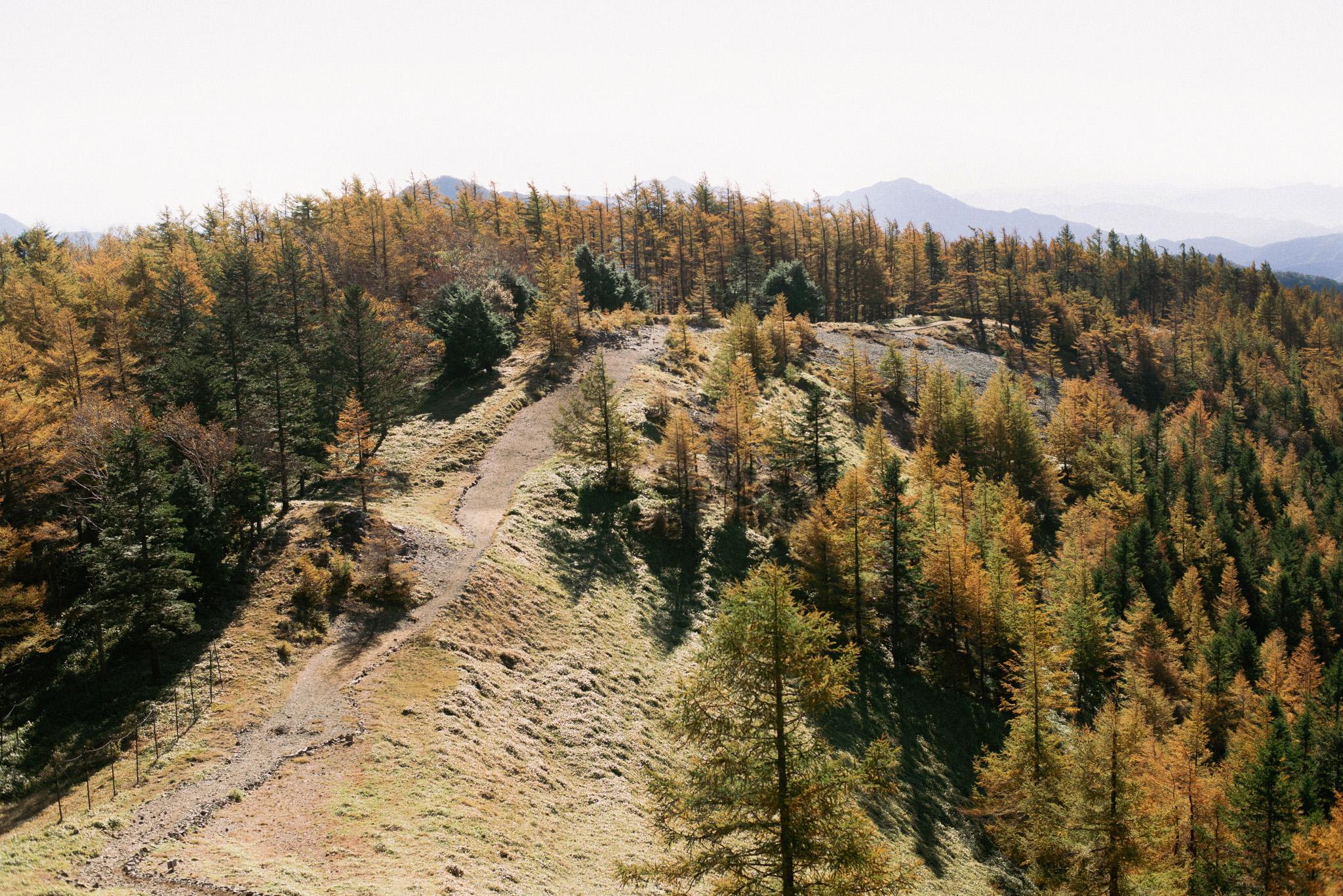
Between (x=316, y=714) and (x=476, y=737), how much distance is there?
563 cm

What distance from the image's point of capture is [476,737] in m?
24.9

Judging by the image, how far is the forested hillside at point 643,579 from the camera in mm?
19625

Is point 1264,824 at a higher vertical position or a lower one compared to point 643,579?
lower

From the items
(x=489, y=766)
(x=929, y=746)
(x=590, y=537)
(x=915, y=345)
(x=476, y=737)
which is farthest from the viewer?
(x=915, y=345)

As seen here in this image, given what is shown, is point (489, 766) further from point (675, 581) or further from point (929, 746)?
point (929, 746)

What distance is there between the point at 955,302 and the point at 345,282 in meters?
98.7

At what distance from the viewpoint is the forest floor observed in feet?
58.6

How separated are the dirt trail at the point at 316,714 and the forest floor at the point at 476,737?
8 centimetres

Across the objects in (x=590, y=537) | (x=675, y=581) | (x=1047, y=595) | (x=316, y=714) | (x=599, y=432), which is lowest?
(x=1047, y=595)

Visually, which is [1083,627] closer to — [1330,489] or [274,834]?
[274,834]

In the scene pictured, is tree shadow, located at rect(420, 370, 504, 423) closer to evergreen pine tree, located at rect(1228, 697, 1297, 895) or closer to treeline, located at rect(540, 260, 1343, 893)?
treeline, located at rect(540, 260, 1343, 893)

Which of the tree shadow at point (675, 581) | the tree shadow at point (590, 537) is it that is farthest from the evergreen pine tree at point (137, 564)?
the tree shadow at point (675, 581)

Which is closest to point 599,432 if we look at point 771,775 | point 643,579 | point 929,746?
point 643,579

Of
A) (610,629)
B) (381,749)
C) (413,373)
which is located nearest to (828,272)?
(413,373)
